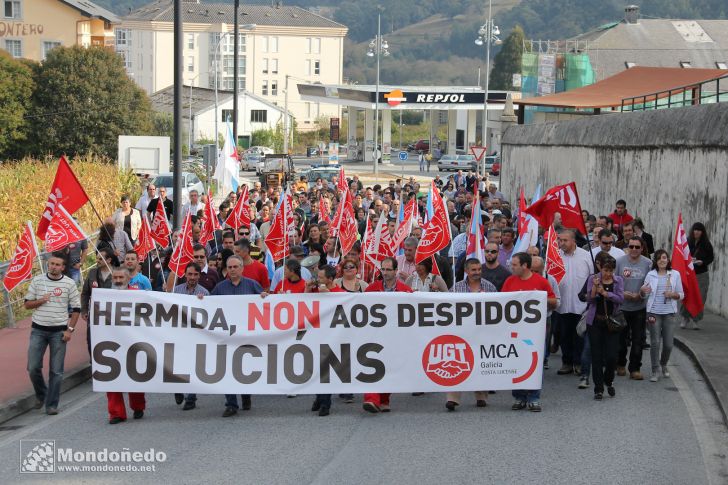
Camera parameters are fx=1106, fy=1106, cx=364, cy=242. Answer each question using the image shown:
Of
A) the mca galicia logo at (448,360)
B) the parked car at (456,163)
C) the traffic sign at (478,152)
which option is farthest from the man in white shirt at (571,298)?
the parked car at (456,163)

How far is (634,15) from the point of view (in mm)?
82875

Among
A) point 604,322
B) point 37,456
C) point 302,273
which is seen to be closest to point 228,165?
point 302,273

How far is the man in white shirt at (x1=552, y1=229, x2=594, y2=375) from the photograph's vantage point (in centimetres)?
1258

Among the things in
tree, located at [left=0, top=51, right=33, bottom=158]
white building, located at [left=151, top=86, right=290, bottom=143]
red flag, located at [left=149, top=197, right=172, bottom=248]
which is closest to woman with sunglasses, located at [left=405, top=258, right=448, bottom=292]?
red flag, located at [left=149, top=197, right=172, bottom=248]

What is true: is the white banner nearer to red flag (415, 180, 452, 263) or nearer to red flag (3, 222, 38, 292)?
red flag (415, 180, 452, 263)

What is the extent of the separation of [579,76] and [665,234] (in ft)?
158

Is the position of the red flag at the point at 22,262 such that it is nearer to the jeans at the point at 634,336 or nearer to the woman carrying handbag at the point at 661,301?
the jeans at the point at 634,336

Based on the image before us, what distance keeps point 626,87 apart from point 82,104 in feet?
106

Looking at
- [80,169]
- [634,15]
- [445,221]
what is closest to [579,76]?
[634,15]

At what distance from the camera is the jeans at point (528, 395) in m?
11.0

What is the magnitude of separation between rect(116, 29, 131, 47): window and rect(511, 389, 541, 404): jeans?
12172 centimetres

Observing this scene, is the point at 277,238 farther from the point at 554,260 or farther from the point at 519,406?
the point at 519,406

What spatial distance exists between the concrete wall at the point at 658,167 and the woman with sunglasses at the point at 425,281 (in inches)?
266

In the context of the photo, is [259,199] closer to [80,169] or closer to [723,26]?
[80,169]
